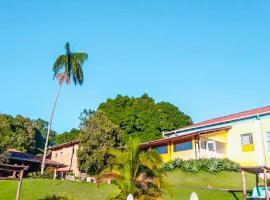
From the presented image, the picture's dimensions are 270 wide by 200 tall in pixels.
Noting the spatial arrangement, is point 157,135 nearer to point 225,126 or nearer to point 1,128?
point 225,126

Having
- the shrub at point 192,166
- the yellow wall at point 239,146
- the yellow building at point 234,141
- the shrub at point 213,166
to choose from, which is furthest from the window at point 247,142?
the shrub at point 192,166

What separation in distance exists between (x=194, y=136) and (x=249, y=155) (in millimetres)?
5340

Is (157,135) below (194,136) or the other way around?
the other way around

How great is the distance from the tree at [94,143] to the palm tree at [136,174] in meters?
17.8

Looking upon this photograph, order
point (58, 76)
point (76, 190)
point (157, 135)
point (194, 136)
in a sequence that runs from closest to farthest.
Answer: point (76, 190), point (194, 136), point (58, 76), point (157, 135)

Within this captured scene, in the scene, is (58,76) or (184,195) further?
(58,76)

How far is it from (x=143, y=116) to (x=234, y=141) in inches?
907

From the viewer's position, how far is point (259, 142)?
3027 centimetres

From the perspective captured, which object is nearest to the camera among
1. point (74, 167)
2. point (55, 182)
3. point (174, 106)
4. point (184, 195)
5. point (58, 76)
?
point (184, 195)

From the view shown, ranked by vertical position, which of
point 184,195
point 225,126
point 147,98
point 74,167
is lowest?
point 184,195

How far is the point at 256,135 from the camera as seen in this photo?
30.6 m

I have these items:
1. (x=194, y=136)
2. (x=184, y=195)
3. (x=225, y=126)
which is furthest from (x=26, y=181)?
(x=225, y=126)

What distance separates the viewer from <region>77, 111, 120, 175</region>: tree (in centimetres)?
3388

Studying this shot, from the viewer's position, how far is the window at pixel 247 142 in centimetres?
3103
